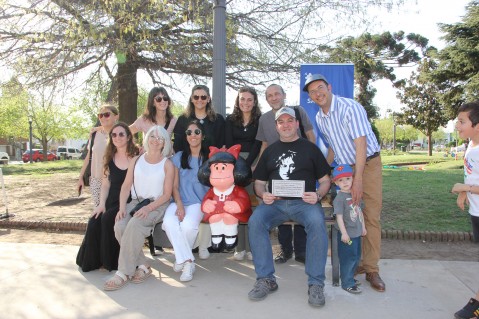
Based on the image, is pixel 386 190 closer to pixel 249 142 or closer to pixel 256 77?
pixel 256 77

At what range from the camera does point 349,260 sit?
3.75 meters

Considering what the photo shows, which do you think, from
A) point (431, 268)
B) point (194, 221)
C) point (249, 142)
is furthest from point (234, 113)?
point (431, 268)

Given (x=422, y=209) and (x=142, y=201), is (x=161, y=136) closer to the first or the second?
(x=142, y=201)

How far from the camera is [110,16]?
6902 millimetres

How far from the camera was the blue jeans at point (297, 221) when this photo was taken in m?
3.55

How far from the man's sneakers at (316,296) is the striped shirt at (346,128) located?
130 cm

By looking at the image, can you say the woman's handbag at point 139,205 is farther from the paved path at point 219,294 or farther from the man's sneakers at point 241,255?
the man's sneakers at point 241,255

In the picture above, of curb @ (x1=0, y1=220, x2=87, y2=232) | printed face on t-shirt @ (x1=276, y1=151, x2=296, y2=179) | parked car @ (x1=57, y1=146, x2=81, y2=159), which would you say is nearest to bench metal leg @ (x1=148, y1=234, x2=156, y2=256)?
printed face on t-shirt @ (x1=276, y1=151, x2=296, y2=179)

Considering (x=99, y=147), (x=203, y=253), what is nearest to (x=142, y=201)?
(x=203, y=253)

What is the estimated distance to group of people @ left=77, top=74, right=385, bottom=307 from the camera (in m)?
3.74

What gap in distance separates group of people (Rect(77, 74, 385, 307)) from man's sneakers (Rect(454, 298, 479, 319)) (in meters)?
0.75

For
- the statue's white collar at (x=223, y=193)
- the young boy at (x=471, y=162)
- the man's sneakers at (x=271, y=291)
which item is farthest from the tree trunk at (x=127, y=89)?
the young boy at (x=471, y=162)

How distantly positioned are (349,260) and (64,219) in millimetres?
5213

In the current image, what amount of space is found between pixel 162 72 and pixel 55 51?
2694 mm
